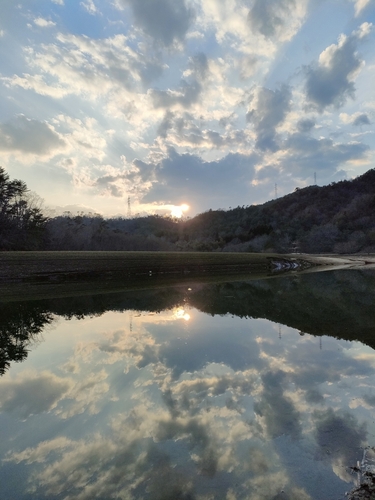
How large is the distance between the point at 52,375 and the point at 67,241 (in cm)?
5249

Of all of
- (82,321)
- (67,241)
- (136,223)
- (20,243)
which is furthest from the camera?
(136,223)

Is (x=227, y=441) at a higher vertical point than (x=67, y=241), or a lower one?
lower

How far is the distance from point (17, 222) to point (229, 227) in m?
106

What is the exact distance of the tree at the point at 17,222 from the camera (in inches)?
1683

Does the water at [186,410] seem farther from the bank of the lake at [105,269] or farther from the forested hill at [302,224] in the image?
the forested hill at [302,224]

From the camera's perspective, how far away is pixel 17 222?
45.6 meters

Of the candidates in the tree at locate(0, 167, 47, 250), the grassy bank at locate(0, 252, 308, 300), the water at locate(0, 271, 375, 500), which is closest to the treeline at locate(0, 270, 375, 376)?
the water at locate(0, 271, 375, 500)

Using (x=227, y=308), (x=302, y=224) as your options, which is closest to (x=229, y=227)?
(x=302, y=224)

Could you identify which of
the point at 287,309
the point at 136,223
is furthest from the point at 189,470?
the point at 136,223

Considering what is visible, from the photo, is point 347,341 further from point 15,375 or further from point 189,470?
point 15,375

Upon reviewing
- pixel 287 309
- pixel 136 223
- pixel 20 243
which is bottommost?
pixel 287 309

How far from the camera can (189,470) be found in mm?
3637

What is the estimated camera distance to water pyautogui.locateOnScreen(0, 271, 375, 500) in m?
3.50

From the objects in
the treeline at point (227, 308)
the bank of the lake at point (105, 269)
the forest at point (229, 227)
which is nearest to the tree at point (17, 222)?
the forest at point (229, 227)
